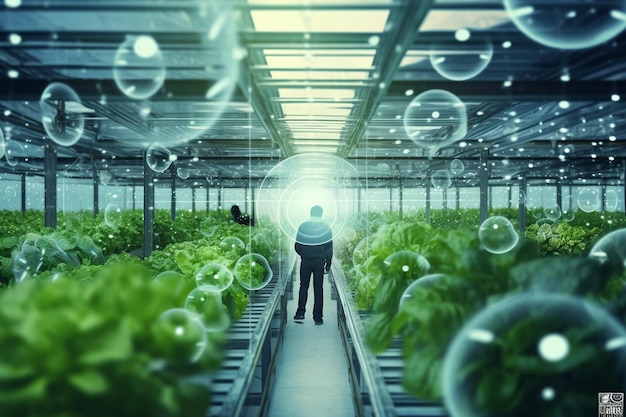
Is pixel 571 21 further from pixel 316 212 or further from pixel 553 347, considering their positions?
pixel 316 212

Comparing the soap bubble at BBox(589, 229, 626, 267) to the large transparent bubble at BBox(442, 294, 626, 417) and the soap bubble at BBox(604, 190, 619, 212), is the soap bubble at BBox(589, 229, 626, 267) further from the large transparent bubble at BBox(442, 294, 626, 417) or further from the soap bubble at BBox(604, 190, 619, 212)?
the soap bubble at BBox(604, 190, 619, 212)

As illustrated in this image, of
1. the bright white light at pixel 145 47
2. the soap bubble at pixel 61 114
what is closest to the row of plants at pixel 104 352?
the bright white light at pixel 145 47

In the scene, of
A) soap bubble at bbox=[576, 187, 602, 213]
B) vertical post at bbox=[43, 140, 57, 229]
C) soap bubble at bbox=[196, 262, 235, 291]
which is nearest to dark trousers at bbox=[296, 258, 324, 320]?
vertical post at bbox=[43, 140, 57, 229]

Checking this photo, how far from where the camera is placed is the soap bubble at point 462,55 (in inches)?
139

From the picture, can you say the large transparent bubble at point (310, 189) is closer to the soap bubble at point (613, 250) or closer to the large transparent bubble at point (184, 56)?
the large transparent bubble at point (184, 56)

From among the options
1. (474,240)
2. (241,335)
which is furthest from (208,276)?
(474,240)

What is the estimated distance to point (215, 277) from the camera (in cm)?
368

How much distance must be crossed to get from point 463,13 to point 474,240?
1359 mm

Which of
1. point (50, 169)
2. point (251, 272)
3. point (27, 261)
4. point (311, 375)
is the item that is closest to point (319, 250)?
point (311, 375)

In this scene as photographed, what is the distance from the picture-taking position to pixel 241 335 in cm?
364

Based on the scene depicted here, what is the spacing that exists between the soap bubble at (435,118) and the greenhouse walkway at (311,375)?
266 centimetres

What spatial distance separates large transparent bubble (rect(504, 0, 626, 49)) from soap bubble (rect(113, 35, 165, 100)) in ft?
6.65

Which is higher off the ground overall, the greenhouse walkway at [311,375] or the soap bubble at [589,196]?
the soap bubble at [589,196]

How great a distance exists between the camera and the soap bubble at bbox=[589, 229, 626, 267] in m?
2.37
